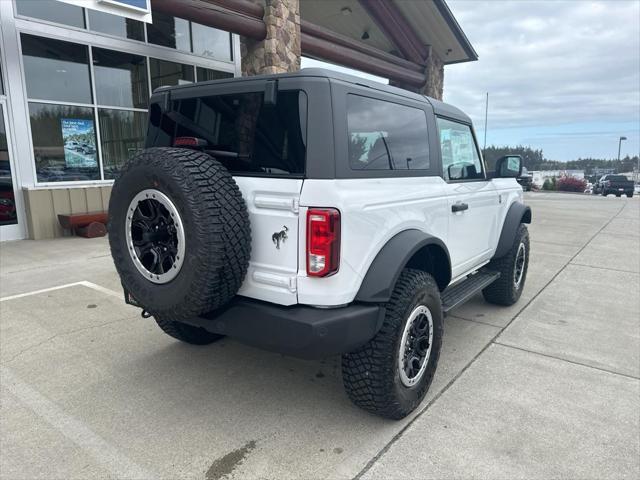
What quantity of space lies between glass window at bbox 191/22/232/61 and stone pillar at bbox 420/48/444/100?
7.48 metres

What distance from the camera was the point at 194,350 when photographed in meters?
3.69

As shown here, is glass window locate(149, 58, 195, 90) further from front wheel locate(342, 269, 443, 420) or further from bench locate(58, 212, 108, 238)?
front wheel locate(342, 269, 443, 420)

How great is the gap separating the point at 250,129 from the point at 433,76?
15.5 metres

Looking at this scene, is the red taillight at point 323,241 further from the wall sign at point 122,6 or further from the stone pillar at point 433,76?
the stone pillar at point 433,76

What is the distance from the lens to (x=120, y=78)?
968 cm

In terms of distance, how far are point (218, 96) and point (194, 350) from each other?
206 cm

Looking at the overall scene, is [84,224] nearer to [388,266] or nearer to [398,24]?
[388,266]

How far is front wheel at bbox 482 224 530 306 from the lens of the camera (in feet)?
15.3

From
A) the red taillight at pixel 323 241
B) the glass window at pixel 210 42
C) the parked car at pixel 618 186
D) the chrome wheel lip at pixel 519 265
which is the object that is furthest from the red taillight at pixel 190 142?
the parked car at pixel 618 186

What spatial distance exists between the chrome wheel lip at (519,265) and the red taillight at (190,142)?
139 inches

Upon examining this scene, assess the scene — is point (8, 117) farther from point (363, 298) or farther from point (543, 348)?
point (543, 348)

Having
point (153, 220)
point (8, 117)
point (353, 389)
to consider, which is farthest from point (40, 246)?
point (353, 389)

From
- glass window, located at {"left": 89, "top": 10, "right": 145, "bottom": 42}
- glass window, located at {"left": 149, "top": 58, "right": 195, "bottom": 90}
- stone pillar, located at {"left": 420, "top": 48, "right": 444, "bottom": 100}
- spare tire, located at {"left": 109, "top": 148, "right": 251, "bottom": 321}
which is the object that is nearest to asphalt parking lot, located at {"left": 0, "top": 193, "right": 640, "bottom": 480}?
spare tire, located at {"left": 109, "top": 148, "right": 251, "bottom": 321}

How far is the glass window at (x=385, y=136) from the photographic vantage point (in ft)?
8.39
